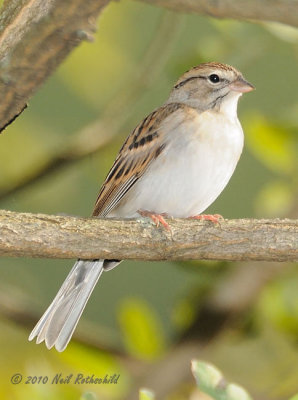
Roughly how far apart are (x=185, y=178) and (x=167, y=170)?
0.30 ft

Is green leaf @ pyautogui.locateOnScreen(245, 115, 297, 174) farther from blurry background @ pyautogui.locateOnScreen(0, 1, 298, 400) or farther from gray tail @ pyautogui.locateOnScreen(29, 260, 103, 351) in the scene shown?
gray tail @ pyautogui.locateOnScreen(29, 260, 103, 351)

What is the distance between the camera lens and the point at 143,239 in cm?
260

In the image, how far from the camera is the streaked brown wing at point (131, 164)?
12.0 feet

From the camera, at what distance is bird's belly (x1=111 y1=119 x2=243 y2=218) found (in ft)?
11.6

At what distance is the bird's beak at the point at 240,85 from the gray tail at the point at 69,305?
94 cm

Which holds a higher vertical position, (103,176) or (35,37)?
(103,176)

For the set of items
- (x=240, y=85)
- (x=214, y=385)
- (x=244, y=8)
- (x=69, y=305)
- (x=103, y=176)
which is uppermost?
(x=240, y=85)

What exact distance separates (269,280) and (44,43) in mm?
2029

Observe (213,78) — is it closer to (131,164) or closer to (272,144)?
(272,144)

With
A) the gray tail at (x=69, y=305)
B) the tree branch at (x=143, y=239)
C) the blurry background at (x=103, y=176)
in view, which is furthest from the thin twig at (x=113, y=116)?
the tree branch at (x=143, y=239)

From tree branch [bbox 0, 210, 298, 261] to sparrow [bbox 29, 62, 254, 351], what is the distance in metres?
0.76

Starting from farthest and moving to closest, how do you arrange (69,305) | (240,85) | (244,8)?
(240,85) → (69,305) → (244,8)

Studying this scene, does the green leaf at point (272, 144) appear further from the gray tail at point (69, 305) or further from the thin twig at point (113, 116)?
the gray tail at point (69, 305)

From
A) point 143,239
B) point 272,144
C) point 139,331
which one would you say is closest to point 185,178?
point 272,144
